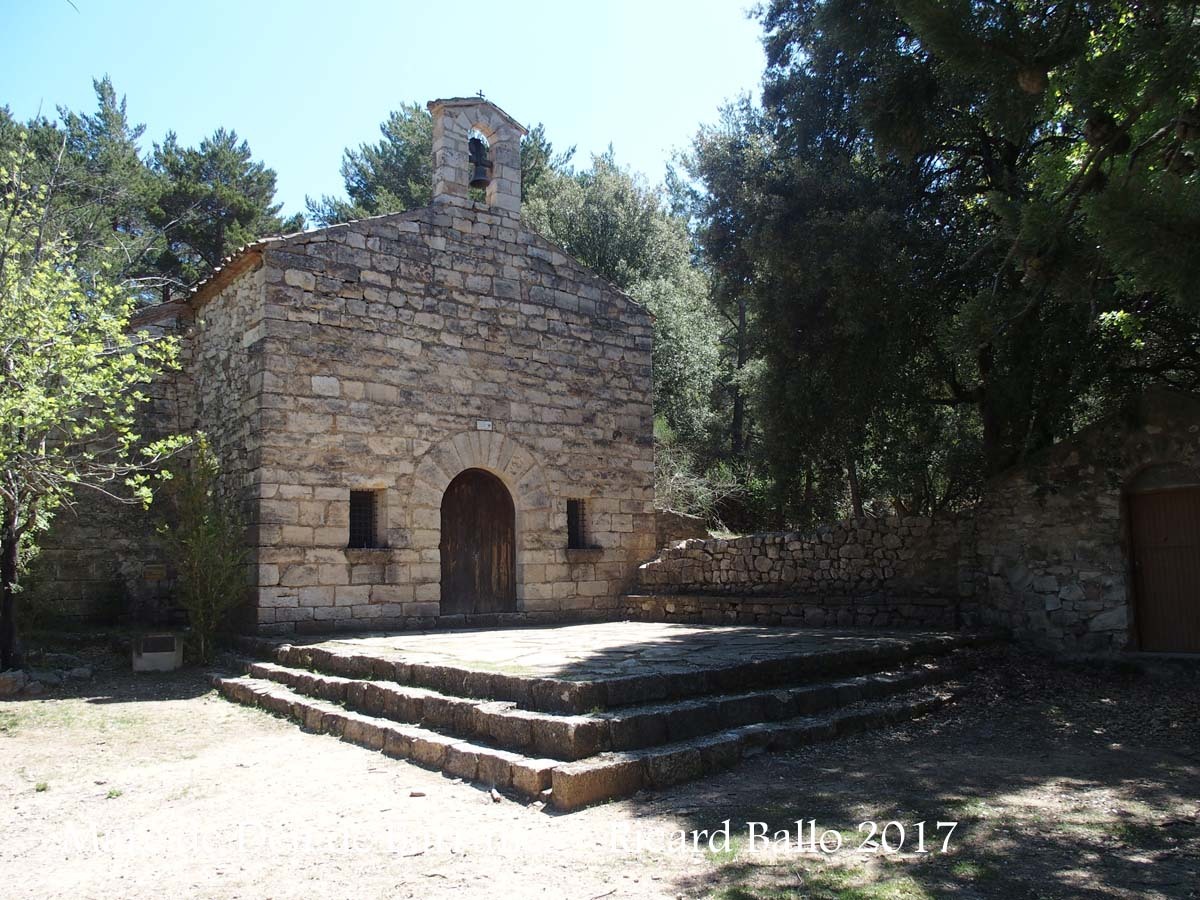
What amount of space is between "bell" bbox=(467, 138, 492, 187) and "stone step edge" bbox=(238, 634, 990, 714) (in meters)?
6.54

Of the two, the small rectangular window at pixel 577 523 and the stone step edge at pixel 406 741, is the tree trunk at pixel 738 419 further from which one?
the stone step edge at pixel 406 741

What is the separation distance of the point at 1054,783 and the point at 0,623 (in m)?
9.21

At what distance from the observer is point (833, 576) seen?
1066cm

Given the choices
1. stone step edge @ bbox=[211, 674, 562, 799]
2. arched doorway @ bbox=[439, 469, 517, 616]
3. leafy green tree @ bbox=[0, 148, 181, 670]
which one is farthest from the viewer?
arched doorway @ bbox=[439, 469, 517, 616]

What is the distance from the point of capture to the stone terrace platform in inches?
202

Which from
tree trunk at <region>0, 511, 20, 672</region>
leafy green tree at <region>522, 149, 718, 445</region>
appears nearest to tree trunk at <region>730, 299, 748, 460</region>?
leafy green tree at <region>522, 149, 718, 445</region>

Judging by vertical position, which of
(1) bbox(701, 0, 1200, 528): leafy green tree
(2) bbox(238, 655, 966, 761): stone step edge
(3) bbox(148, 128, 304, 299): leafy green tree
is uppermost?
(3) bbox(148, 128, 304, 299): leafy green tree

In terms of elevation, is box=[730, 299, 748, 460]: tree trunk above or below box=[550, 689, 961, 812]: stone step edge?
above

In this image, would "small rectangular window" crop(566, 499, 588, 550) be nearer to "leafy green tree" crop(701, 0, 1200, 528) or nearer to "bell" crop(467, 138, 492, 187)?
"leafy green tree" crop(701, 0, 1200, 528)

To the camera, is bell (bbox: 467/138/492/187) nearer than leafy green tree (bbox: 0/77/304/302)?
Yes

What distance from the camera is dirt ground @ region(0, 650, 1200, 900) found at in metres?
3.74

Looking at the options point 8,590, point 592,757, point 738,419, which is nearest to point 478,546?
point 8,590

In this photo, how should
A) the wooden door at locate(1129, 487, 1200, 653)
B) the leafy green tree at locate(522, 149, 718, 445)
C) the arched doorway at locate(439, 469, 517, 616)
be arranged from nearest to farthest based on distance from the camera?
the wooden door at locate(1129, 487, 1200, 653)
the arched doorway at locate(439, 469, 517, 616)
the leafy green tree at locate(522, 149, 718, 445)

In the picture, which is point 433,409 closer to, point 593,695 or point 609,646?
point 609,646
